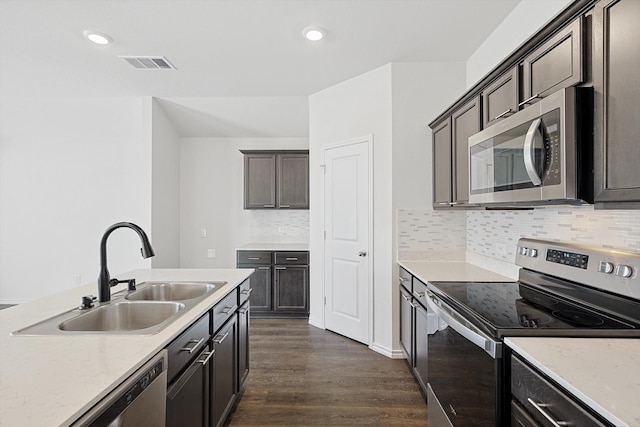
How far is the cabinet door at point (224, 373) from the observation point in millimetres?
1801

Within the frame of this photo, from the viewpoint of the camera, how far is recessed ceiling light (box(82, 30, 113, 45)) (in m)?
2.72

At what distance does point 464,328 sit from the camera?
145 centimetres

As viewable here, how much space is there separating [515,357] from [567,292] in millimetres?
690

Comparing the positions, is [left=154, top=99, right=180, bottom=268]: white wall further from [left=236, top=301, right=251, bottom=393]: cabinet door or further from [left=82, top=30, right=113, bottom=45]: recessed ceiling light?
[left=236, top=301, right=251, bottom=393]: cabinet door

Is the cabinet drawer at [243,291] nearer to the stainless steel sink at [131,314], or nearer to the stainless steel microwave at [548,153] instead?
the stainless steel sink at [131,314]

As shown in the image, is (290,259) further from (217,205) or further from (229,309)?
(229,309)

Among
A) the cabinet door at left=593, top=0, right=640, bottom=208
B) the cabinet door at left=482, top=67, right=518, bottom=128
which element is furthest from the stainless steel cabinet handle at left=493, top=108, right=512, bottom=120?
the cabinet door at left=593, top=0, right=640, bottom=208

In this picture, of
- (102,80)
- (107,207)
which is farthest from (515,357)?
(107,207)

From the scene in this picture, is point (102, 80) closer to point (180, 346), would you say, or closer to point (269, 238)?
point (269, 238)

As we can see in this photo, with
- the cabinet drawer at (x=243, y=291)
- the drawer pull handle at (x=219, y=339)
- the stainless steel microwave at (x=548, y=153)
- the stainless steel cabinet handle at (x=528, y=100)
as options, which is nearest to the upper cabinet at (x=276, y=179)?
the cabinet drawer at (x=243, y=291)

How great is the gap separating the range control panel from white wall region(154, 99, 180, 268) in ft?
13.2

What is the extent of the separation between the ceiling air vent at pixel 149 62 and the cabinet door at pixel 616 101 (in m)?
3.28

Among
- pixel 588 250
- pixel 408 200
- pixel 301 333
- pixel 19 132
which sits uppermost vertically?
pixel 19 132

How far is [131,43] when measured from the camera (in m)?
2.91
